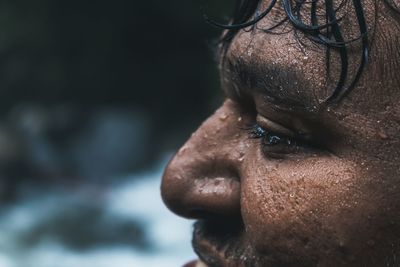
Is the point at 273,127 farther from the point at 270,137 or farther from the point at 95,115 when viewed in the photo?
the point at 95,115

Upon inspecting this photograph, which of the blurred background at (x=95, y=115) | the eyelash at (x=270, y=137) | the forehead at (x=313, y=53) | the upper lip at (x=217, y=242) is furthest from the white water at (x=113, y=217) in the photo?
the forehead at (x=313, y=53)

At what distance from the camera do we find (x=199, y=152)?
1477 millimetres

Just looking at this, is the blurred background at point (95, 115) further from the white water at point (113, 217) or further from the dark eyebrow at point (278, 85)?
the dark eyebrow at point (278, 85)

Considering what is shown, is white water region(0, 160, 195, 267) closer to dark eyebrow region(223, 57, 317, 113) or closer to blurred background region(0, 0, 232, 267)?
blurred background region(0, 0, 232, 267)

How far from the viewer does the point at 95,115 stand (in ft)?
30.0

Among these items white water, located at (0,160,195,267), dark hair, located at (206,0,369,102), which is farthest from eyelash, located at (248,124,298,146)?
white water, located at (0,160,195,267)

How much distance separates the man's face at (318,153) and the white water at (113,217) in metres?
5.52

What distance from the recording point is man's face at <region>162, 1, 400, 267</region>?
1209 millimetres

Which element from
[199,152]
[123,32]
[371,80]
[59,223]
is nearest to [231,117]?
[199,152]

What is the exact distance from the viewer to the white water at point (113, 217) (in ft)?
23.7

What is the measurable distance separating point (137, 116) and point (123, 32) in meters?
0.97

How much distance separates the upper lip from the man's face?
0.07 m

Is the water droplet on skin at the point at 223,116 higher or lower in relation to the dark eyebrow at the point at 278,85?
lower

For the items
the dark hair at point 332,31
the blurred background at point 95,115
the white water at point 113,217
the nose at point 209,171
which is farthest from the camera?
the blurred background at point 95,115
